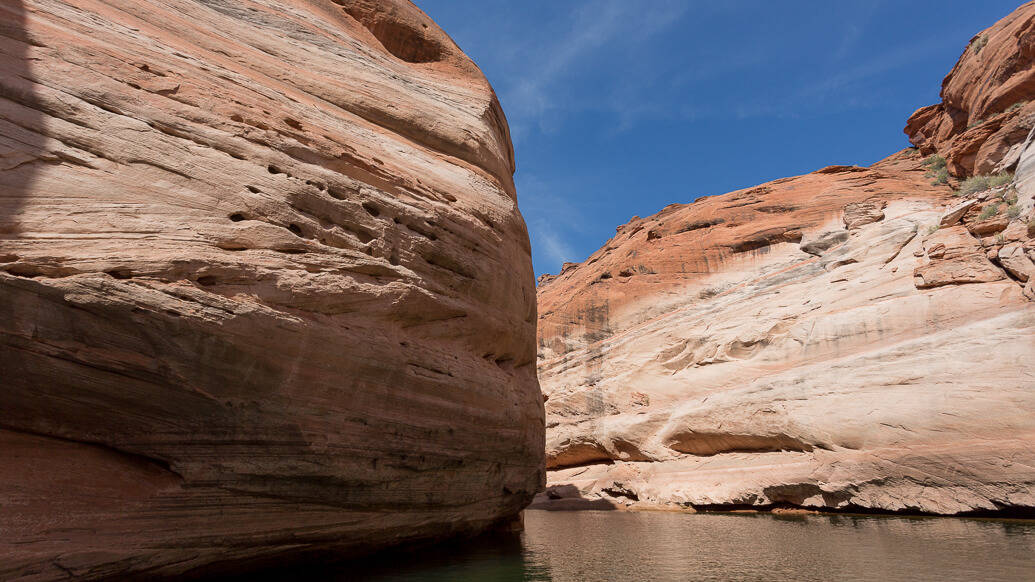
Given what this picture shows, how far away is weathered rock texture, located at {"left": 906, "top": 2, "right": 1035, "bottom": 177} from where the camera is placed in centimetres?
1836

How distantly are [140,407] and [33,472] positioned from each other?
2.79 feet

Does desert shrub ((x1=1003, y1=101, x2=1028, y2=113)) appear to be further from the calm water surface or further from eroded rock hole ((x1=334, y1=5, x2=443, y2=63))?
eroded rock hole ((x1=334, y1=5, x2=443, y2=63))

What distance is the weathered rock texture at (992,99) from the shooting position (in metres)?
18.4

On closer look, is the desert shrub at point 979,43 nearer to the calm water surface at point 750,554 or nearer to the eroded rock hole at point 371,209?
the calm water surface at point 750,554

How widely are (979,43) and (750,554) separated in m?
25.9

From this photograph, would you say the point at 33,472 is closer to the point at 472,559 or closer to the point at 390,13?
the point at 472,559

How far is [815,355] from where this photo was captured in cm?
1591

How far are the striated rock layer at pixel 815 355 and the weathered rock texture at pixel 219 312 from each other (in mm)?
8733

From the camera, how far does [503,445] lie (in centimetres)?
895

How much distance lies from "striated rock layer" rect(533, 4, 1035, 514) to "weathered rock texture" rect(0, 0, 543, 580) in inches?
344

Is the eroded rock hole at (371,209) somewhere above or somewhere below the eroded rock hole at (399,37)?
below

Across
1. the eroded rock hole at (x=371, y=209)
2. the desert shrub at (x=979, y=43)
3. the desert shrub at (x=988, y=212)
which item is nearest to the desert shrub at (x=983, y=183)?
the desert shrub at (x=988, y=212)

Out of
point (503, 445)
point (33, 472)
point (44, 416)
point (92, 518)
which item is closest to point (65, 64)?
point (44, 416)

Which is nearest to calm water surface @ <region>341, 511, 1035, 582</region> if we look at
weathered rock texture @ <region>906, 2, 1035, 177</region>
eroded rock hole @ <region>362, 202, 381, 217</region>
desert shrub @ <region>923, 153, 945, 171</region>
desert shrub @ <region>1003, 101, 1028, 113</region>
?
eroded rock hole @ <region>362, 202, 381, 217</region>
